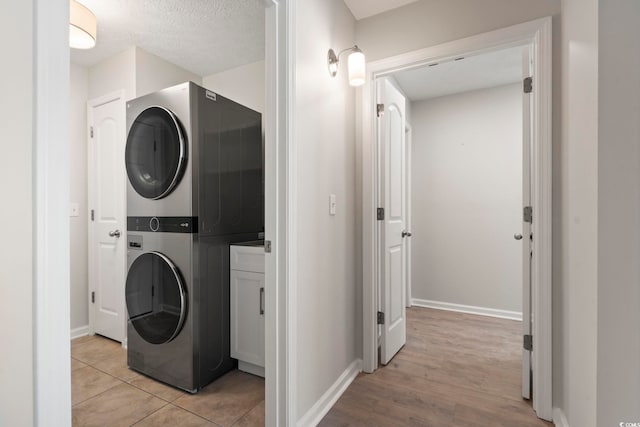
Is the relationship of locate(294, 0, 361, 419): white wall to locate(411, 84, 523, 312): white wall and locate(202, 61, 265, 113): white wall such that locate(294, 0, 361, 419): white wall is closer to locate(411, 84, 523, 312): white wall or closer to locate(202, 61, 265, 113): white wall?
locate(202, 61, 265, 113): white wall

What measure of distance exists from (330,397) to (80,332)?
2.53 meters

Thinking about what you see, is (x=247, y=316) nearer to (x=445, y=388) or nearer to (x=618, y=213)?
(x=445, y=388)

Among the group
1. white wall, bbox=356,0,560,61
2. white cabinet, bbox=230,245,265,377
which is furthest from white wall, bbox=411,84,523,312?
white cabinet, bbox=230,245,265,377

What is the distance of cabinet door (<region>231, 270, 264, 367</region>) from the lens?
6.40ft

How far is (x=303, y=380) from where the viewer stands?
58.7 inches

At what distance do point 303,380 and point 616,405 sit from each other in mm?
1216

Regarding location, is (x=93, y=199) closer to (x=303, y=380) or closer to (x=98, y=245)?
(x=98, y=245)

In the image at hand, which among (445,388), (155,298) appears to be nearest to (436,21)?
(445,388)

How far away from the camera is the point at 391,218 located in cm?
232

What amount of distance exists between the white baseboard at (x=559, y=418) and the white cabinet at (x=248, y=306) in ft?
5.53

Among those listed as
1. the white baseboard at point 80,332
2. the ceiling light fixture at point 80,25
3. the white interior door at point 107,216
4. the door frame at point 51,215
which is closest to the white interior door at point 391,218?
the door frame at point 51,215

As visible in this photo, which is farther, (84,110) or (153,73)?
(84,110)

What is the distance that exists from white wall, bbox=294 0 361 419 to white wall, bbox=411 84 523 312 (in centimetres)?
195

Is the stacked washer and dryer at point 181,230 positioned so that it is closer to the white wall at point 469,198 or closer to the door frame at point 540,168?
the door frame at point 540,168
